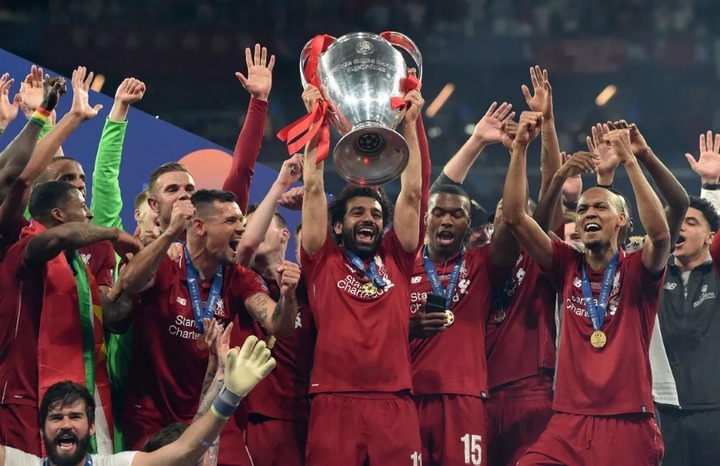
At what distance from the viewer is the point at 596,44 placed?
16.1 m

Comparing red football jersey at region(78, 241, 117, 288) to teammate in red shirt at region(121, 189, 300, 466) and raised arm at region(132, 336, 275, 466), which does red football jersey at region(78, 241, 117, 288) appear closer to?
teammate in red shirt at region(121, 189, 300, 466)

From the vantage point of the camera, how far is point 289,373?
469 centimetres

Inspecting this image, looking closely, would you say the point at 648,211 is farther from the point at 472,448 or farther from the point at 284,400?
the point at 284,400

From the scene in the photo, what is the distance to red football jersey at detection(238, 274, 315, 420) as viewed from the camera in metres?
4.66

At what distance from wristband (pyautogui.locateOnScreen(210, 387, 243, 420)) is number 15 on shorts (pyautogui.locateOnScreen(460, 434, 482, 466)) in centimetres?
112

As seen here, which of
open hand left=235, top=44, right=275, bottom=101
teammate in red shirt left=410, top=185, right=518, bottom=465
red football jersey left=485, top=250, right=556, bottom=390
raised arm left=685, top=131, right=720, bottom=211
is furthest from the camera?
raised arm left=685, top=131, right=720, bottom=211

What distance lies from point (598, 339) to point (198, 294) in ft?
4.98

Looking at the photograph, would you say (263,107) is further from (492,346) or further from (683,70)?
(683,70)

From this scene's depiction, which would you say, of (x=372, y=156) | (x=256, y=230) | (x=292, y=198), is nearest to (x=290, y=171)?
(x=292, y=198)

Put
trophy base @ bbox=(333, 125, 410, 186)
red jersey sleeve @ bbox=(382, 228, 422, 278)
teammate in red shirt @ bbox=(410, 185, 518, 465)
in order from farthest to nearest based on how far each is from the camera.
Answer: teammate in red shirt @ bbox=(410, 185, 518, 465)
red jersey sleeve @ bbox=(382, 228, 422, 278)
trophy base @ bbox=(333, 125, 410, 186)

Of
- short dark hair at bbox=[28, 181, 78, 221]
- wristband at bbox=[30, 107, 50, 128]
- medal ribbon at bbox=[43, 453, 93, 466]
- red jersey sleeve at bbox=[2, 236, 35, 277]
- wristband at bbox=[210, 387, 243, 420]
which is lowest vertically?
medal ribbon at bbox=[43, 453, 93, 466]

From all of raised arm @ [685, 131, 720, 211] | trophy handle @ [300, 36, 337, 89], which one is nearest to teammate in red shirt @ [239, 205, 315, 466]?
trophy handle @ [300, 36, 337, 89]

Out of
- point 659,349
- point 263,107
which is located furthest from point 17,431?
point 659,349

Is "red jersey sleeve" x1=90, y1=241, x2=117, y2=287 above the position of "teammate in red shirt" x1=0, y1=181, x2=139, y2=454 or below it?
above
